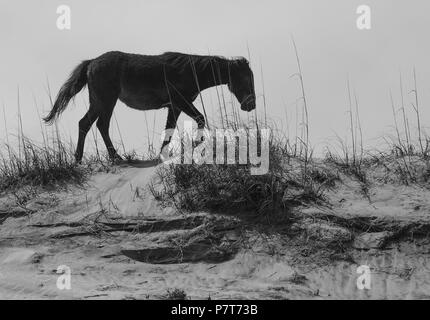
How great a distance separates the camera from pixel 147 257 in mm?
6066

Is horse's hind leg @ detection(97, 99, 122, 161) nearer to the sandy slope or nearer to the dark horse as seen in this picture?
the dark horse

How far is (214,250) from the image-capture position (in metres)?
6.07

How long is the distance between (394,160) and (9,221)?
151 inches

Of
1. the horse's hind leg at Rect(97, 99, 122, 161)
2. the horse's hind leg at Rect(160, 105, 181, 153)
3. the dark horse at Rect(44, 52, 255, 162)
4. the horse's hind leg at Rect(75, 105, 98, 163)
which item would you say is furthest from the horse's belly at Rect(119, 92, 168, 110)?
the horse's hind leg at Rect(75, 105, 98, 163)

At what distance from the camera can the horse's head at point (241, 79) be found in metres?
9.09

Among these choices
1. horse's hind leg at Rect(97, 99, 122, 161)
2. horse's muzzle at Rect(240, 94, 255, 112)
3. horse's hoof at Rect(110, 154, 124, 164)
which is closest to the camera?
horse's hoof at Rect(110, 154, 124, 164)

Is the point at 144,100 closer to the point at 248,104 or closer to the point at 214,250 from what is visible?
the point at 248,104

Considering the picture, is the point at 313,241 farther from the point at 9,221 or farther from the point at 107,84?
the point at 107,84

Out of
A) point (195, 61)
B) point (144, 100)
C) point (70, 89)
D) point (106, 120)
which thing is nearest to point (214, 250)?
point (106, 120)

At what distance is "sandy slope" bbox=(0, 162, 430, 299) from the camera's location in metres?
5.54

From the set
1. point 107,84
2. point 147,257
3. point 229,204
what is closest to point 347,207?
point 229,204

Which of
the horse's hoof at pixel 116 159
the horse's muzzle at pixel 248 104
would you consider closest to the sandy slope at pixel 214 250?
the horse's hoof at pixel 116 159
